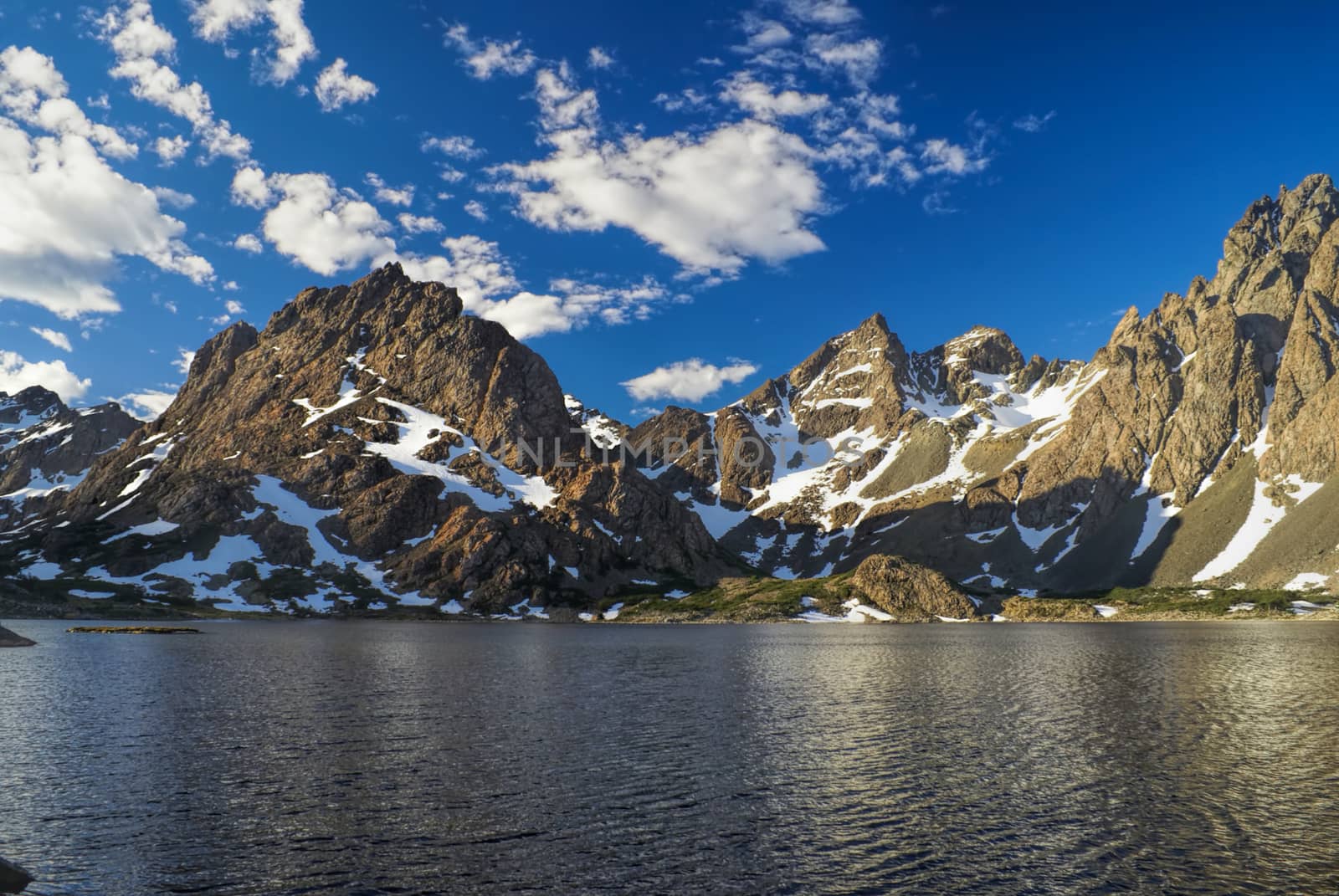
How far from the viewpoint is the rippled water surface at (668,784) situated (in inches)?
1176

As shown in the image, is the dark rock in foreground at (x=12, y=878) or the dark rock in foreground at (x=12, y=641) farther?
the dark rock in foreground at (x=12, y=641)

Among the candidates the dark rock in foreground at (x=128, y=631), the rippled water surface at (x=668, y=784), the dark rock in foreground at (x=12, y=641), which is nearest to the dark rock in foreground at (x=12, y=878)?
the rippled water surface at (x=668, y=784)

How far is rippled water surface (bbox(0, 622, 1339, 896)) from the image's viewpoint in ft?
98.0

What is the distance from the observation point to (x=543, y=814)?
121 feet

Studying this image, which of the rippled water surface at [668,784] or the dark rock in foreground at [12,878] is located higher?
the dark rock in foreground at [12,878]

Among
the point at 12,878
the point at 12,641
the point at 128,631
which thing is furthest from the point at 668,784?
the point at 128,631

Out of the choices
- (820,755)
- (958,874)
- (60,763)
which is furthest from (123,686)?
(958,874)

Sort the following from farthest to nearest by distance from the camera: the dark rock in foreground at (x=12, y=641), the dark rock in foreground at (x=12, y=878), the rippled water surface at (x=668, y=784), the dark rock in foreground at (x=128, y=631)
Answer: the dark rock in foreground at (x=128, y=631), the dark rock in foreground at (x=12, y=641), the rippled water surface at (x=668, y=784), the dark rock in foreground at (x=12, y=878)

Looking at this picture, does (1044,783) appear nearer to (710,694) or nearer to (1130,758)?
(1130,758)

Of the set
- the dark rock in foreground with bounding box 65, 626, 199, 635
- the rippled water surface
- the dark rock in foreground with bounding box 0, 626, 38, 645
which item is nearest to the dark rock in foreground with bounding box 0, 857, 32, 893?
the rippled water surface

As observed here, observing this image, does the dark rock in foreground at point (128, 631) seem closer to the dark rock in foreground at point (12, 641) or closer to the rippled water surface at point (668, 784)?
the dark rock in foreground at point (12, 641)

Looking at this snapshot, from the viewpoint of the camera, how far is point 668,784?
140 ft

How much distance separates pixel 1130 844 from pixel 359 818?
33343 millimetres

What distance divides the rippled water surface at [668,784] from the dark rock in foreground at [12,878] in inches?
38.2
